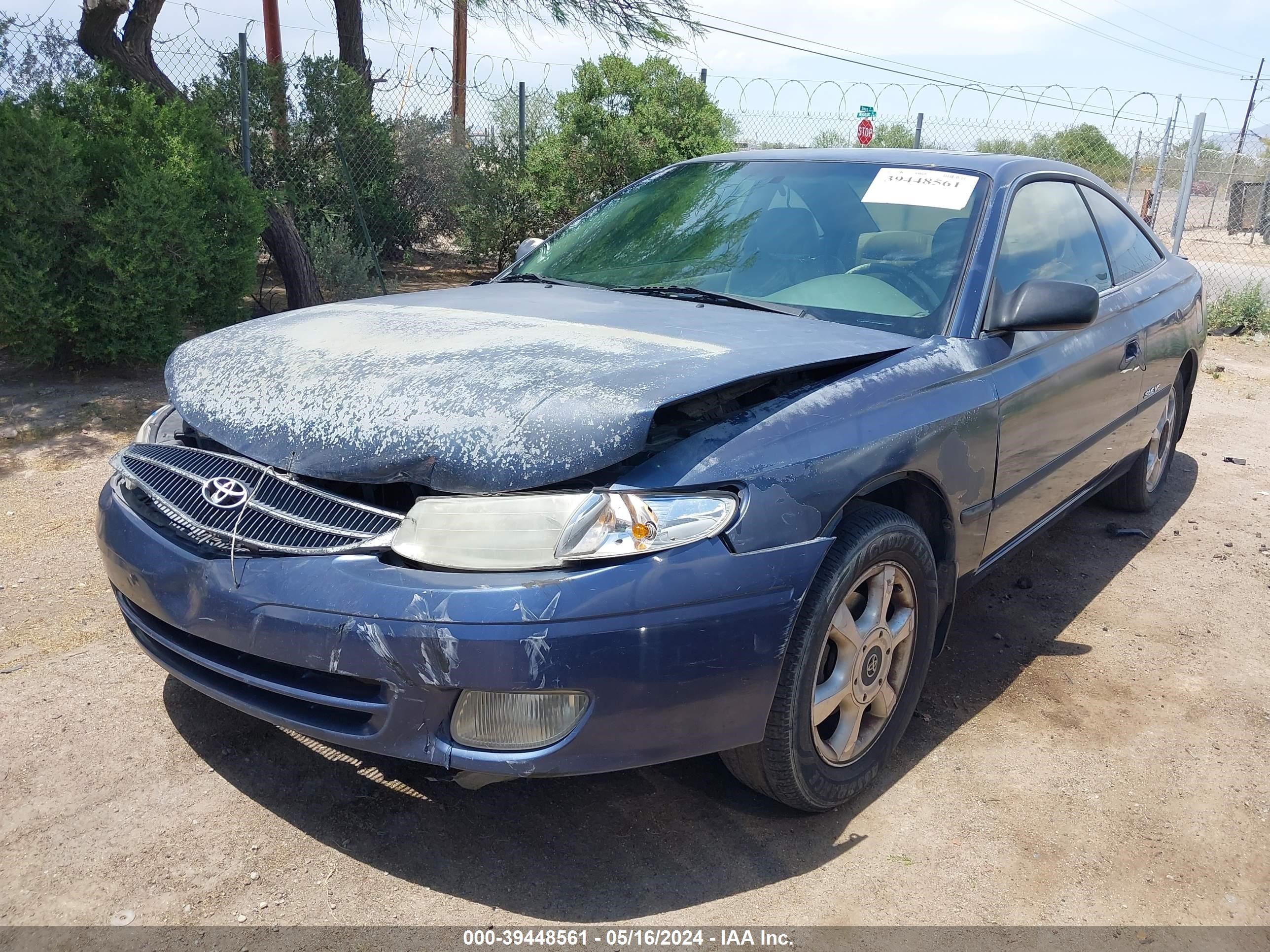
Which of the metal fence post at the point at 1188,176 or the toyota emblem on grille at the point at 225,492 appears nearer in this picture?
the toyota emblem on grille at the point at 225,492

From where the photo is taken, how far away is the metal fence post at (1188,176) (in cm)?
1088

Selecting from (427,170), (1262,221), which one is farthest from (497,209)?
(1262,221)

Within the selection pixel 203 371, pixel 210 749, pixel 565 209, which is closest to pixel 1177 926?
pixel 210 749

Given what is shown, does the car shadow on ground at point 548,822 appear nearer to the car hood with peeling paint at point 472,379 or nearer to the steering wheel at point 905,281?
the car hood with peeling paint at point 472,379

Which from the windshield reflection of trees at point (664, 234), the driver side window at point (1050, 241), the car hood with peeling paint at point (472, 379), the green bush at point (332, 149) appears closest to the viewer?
the car hood with peeling paint at point (472, 379)

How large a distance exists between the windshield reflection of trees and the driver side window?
0.86 meters

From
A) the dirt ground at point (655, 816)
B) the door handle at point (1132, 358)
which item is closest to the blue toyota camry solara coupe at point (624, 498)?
the dirt ground at point (655, 816)

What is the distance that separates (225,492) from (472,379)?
621mm

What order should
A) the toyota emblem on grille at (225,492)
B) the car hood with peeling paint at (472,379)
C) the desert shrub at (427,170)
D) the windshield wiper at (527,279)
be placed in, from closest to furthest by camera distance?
the car hood with peeling paint at (472,379) < the toyota emblem on grille at (225,492) < the windshield wiper at (527,279) < the desert shrub at (427,170)

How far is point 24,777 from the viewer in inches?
104

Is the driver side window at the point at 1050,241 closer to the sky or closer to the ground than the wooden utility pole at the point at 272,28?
closer to the ground

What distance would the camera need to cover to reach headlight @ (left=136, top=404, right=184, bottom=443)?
281 cm

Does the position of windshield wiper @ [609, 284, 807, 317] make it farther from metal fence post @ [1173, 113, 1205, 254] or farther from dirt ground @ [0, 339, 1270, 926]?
metal fence post @ [1173, 113, 1205, 254]

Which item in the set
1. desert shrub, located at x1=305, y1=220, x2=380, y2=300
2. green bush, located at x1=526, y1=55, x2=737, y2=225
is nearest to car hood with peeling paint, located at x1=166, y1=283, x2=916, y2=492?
desert shrub, located at x1=305, y1=220, x2=380, y2=300
